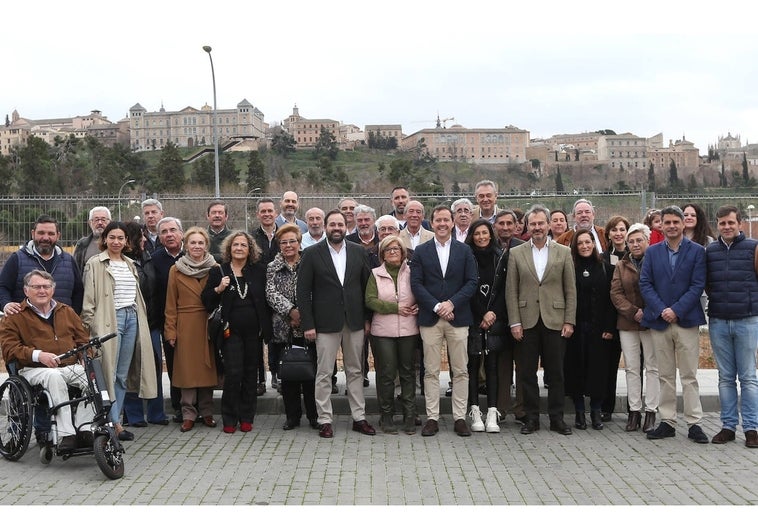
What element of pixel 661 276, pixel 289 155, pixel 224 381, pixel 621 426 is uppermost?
pixel 289 155

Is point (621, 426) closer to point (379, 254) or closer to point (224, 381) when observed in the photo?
point (379, 254)

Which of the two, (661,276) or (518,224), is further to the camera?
(518,224)

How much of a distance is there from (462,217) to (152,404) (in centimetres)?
368

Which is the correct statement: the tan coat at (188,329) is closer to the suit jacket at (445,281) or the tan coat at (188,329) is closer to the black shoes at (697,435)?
the suit jacket at (445,281)

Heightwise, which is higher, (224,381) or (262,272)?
(262,272)

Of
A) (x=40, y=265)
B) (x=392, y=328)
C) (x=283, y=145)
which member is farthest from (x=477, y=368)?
(x=283, y=145)

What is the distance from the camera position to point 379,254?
782 cm

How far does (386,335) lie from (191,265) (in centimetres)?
201

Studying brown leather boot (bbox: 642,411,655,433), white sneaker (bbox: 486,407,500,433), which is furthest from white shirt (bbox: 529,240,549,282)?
brown leather boot (bbox: 642,411,655,433)

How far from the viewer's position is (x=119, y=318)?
7621 mm

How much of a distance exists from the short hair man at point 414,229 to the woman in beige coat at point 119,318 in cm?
A: 278

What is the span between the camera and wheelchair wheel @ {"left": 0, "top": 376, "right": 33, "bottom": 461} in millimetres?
6500

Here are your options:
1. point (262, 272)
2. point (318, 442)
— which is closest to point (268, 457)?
point (318, 442)

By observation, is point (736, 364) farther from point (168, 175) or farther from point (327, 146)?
point (327, 146)
